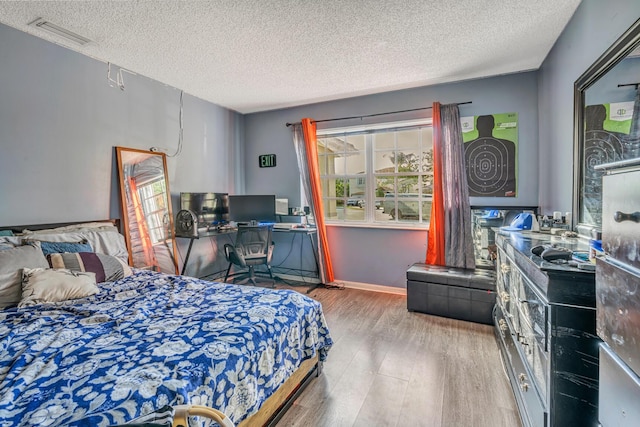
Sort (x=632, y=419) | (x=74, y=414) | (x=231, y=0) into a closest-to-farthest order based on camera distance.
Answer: (x=632, y=419), (x=74, y=414), (x=231, y=0)

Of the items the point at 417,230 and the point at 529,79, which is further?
the point at 417,230

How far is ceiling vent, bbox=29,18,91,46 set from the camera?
234cm

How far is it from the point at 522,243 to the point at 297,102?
336 cm

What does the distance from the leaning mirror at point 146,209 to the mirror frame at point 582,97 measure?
393cm

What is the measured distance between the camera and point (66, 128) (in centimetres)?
278

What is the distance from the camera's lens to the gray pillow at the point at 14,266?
6.07ft

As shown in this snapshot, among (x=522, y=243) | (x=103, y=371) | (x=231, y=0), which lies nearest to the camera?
(x=103, y=371)

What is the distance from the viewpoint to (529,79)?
322cm

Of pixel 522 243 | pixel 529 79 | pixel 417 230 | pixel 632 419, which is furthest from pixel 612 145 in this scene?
pixel 417 230

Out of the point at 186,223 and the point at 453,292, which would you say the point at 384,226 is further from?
the point at 186,223

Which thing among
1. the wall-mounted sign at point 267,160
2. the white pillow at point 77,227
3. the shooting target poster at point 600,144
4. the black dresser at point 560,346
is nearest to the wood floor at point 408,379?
the black dresser at point 560,346

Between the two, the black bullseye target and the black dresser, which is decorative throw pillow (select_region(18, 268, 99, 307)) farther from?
the black bullseye target

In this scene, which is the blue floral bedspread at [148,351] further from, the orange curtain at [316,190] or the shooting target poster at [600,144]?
the orange curtain at [316,190]

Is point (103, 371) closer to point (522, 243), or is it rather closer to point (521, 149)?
point (522, 243)
